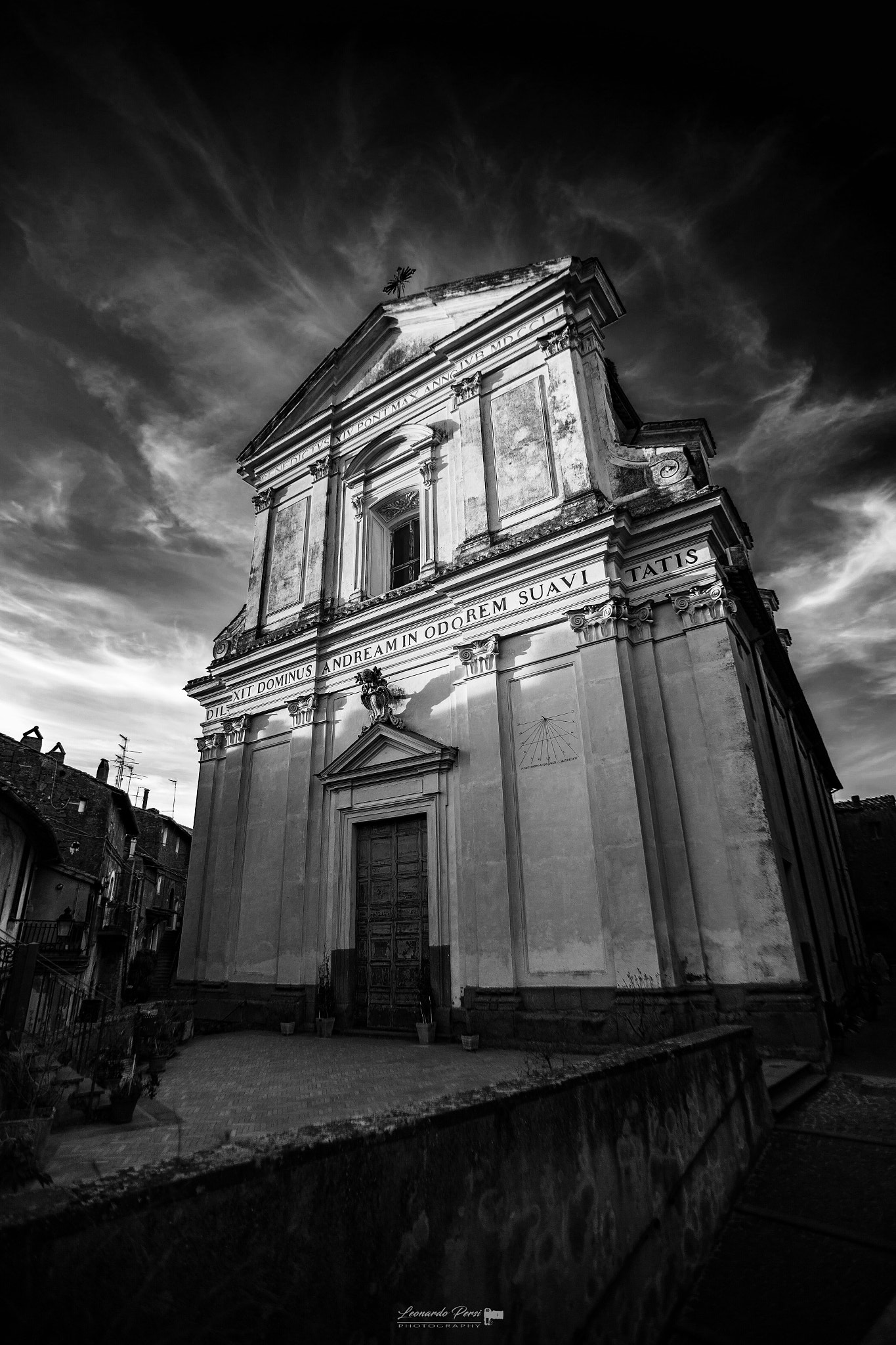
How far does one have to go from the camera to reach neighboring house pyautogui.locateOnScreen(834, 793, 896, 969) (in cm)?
3262

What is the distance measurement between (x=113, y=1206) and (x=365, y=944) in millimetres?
11642

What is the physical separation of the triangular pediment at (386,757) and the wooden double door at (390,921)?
1.04 meters

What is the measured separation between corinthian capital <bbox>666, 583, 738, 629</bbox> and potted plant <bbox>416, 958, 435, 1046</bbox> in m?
7.47

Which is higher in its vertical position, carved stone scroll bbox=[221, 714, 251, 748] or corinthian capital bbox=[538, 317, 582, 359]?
corinthian capital bbox=[538, 317, 582, 359]

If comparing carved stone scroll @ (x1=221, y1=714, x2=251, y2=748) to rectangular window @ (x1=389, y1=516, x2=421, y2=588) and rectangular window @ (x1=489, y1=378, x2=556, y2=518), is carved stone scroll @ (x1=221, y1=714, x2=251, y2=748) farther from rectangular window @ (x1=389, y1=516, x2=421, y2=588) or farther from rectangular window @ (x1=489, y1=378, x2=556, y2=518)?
rectangular window @ (x1=489, y1=378, x2=556, y2=518)

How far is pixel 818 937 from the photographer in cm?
1223

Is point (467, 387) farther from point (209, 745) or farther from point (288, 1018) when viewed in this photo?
point (288, 1018)

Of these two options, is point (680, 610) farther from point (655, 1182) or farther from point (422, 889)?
point (655, 1182)

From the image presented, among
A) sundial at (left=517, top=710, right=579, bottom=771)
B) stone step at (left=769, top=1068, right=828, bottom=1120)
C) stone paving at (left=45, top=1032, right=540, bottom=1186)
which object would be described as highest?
sundial at (left=517, top=710, right=579, bottom=771)

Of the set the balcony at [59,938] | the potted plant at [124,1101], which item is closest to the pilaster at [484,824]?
the potted plant at [124,1101]

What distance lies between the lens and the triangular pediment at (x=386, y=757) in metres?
12.5

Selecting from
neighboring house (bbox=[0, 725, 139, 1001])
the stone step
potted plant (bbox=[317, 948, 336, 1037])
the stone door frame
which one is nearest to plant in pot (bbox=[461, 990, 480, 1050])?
the stone door frame

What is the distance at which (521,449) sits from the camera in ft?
46.7

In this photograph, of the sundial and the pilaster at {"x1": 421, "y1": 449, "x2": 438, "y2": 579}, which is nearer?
the sundial
